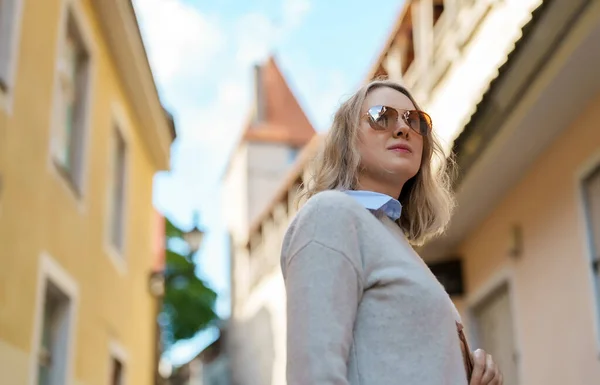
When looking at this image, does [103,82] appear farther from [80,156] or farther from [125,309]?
[125,309]

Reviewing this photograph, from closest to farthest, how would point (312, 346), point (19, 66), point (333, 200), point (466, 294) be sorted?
point (312, 346), point (333, 200), point (19, 66), point (466, 294)

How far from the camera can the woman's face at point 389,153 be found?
225 cm

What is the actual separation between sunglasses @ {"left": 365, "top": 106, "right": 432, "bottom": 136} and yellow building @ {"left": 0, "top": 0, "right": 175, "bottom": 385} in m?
4.81

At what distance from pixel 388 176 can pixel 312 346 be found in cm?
58

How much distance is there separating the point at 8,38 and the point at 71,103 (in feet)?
9.18

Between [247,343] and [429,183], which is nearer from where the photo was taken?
[429,183]

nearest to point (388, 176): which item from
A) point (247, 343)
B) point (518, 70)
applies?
point (518, 70)

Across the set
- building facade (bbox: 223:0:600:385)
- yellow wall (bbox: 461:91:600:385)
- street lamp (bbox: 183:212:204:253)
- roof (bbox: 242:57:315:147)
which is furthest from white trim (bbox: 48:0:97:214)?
roof (bbox: 242:57:315:147)

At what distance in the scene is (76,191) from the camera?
363 inches

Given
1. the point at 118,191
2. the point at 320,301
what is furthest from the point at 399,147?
the point at 118,191

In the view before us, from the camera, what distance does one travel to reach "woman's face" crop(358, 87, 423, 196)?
2.25 metres

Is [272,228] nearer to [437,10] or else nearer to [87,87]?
[437,10]

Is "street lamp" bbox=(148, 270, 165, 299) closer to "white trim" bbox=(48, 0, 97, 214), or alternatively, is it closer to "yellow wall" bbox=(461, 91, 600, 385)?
"white trim" bbox=(48, 0, 97, 214)

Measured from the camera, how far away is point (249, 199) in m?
41.1
